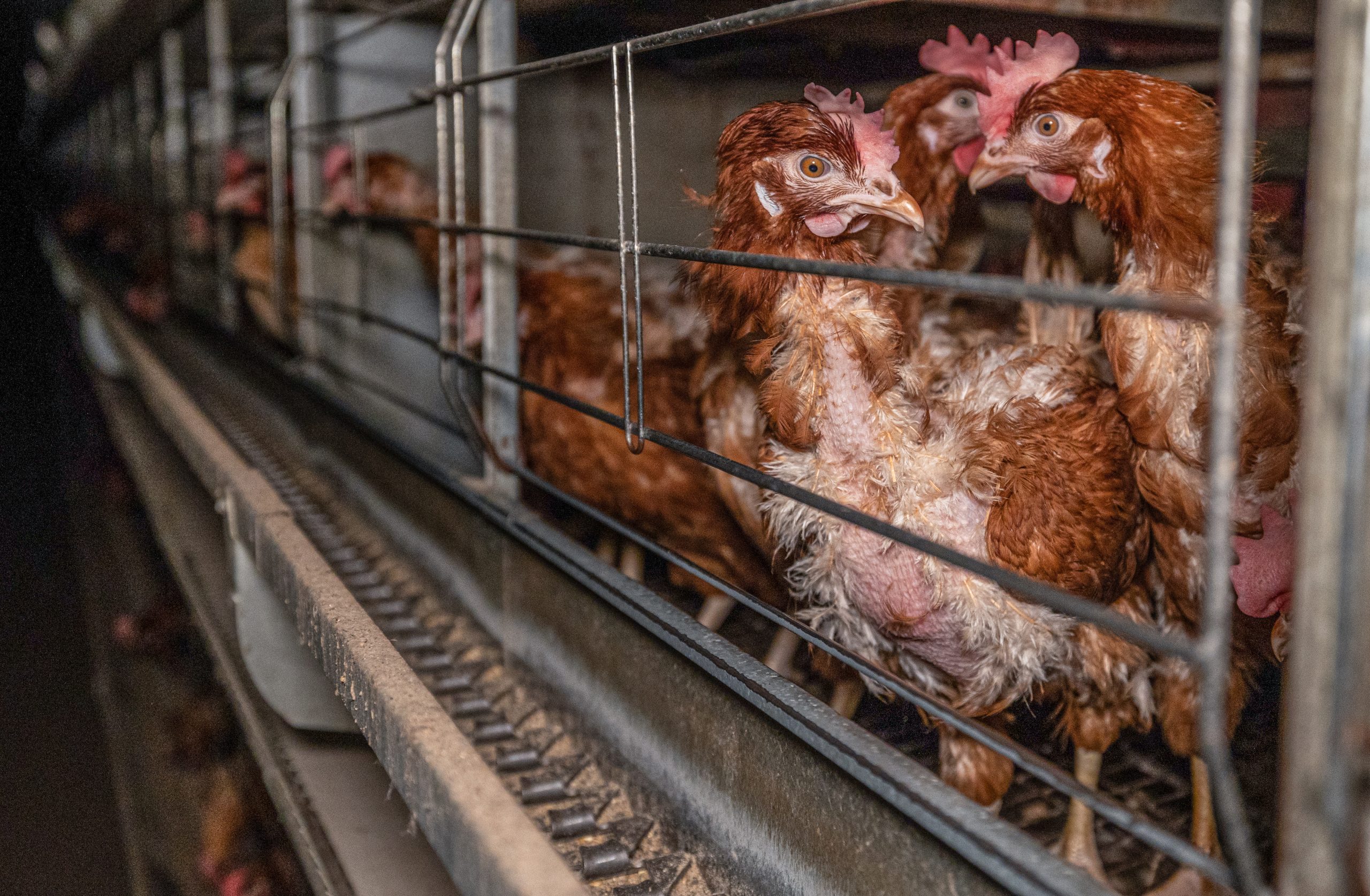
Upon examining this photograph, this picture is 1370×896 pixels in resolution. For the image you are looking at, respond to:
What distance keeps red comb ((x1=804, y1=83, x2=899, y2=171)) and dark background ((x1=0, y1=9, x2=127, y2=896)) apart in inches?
76.3

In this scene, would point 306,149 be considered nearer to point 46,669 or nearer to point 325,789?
point 46,669

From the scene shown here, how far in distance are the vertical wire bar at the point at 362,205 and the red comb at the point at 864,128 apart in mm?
1195

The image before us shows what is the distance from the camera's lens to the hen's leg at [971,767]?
4.40ft

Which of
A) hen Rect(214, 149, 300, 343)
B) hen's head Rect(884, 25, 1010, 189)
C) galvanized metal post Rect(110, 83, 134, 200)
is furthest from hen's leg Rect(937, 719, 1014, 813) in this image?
galvanized metal post Rect(110, 83, 134, 200)

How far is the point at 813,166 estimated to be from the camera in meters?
1.25

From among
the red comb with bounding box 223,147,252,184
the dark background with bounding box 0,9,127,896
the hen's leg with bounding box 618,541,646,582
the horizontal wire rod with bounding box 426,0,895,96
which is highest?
the red comb with bounding box 223,147,252,184

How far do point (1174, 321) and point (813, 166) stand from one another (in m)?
0.44

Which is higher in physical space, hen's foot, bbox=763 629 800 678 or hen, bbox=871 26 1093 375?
hen, bbox=871 26 1093 375

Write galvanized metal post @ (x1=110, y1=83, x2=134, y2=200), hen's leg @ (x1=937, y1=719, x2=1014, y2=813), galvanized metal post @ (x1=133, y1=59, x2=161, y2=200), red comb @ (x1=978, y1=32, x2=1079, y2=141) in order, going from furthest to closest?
galvanized metal post @ (x1=110, y1=83, x2=134, y2=200), galvanized metal post @ (x1=133, y1=59, x2=161, y2=200), red comb @ (x1=978, y1=32, x2=1079, y2=141), hen's leg @ (x1=937, y1=719, x2=1014, y2=813)

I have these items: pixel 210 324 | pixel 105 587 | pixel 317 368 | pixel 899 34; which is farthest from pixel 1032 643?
pixel 210 324

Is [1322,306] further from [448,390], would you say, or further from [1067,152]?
[448,390]

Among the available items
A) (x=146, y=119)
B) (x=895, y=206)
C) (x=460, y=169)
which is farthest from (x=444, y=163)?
(x=146, y=119)

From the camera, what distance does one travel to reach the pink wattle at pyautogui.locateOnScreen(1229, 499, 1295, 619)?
1287 mm

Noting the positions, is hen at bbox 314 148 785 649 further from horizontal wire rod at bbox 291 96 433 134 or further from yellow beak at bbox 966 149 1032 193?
yellow beak at bbox 966 149 1032 193
